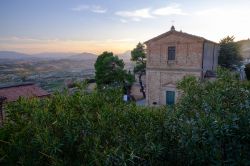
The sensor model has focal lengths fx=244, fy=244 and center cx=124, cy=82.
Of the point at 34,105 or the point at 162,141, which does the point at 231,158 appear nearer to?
the point at 162,141

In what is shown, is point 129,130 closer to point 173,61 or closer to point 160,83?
point 173,61

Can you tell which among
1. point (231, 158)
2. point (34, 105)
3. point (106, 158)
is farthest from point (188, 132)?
point (34, 105)

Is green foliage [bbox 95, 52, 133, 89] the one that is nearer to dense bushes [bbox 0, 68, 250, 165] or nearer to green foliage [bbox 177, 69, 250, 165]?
dense bushes [bbox 0, 68, 250, 165]

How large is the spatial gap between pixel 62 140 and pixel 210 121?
110 inches

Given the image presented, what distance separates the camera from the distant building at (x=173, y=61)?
25.9m

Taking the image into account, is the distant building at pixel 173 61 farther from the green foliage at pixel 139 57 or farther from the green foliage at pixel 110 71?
the green foliage at pixel 139 57

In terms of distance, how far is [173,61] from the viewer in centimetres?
2712

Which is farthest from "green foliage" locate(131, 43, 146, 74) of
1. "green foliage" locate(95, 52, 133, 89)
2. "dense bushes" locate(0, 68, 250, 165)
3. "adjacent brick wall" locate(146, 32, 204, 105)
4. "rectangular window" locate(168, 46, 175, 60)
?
"dense bushes" locate(0, 68, 250, 165)

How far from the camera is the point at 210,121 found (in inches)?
167

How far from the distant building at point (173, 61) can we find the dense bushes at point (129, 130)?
2062cm

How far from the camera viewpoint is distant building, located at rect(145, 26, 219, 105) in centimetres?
2594

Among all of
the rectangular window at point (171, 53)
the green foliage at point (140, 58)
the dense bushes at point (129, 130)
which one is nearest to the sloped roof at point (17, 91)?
the rectangular window at point (171, 53)

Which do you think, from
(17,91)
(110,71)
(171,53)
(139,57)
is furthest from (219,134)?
(139,57)

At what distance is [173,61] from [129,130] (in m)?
23.1
